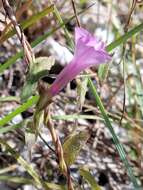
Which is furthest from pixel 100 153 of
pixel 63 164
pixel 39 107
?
pixel 39 107

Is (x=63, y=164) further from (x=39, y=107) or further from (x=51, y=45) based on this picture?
(x=51, y=45)

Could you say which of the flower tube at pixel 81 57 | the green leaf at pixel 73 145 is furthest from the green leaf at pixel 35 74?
the green leaf at pixel 73 145

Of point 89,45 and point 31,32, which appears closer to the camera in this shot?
point 89,45

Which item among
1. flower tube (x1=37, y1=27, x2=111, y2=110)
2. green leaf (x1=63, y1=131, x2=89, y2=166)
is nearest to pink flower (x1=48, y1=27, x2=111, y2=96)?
flower tube (x1=37, y1=27, x2=111, y2=110)

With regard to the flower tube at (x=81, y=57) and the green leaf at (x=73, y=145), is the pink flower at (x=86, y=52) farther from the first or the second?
the green leaf at (x=73, y=145)

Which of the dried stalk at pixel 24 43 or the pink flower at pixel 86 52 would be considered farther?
the dried stalk at pixel 24 43

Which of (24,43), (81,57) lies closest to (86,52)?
(81,57)
